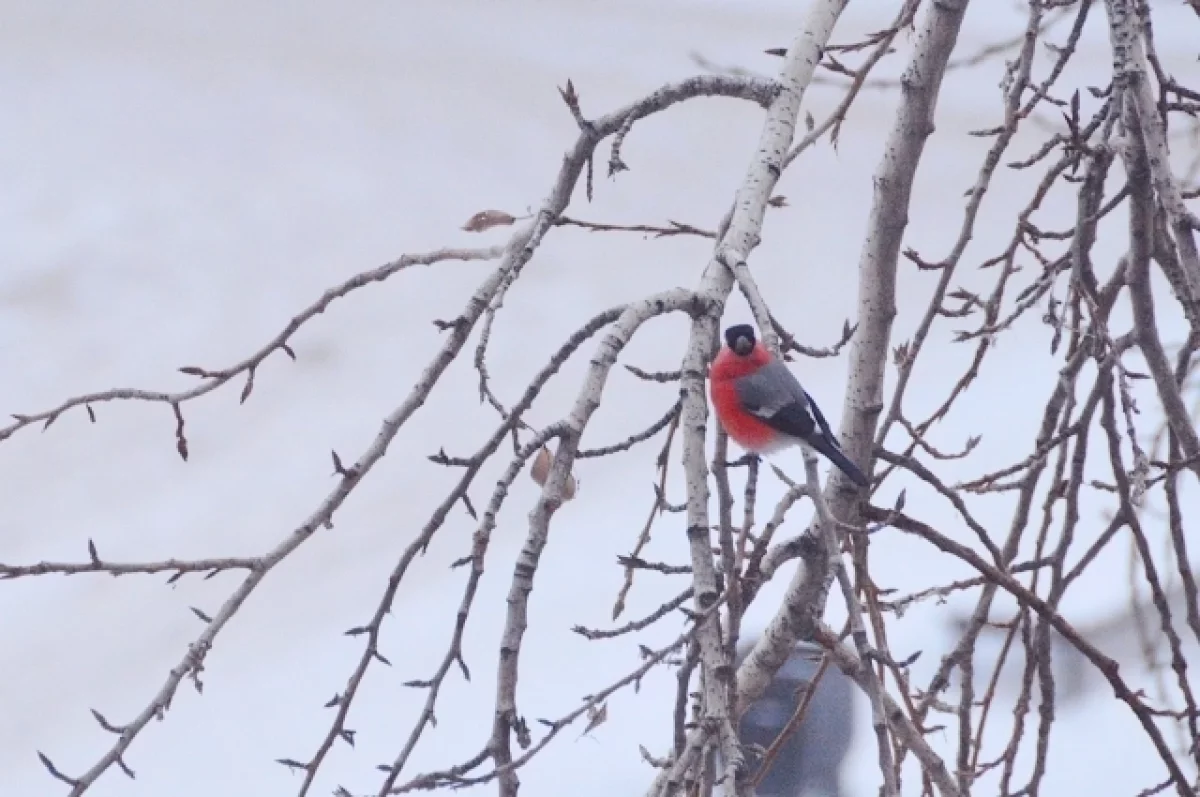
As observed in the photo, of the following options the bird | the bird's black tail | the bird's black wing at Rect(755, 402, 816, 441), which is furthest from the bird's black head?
the bird's black tail

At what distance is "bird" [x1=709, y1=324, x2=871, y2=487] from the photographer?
1.46 meters

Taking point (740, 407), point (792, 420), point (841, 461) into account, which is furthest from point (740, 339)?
point (841, 461)

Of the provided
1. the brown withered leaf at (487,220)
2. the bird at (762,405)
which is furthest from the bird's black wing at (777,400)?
the brown withered leaf at (487,220)

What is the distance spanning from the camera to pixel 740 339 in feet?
6.18

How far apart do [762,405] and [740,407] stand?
57mm

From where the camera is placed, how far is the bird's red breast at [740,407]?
1.75 m

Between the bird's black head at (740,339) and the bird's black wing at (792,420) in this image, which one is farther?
the bird's black head at (740,339)

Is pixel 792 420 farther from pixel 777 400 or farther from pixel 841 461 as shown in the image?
pixel 841 461

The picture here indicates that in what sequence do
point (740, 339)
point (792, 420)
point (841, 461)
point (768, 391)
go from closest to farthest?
point (841, 461) < point (792, 420) < point (768, 391) < point (740, 339)

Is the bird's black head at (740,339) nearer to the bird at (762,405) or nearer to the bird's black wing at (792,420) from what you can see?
the bird at (762,405)

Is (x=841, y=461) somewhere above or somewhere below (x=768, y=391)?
below

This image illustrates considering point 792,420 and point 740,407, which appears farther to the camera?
point 740,407

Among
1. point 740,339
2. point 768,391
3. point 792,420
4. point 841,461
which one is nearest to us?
point 841,461

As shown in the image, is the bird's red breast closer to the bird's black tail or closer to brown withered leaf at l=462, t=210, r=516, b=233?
the bird's black tail
